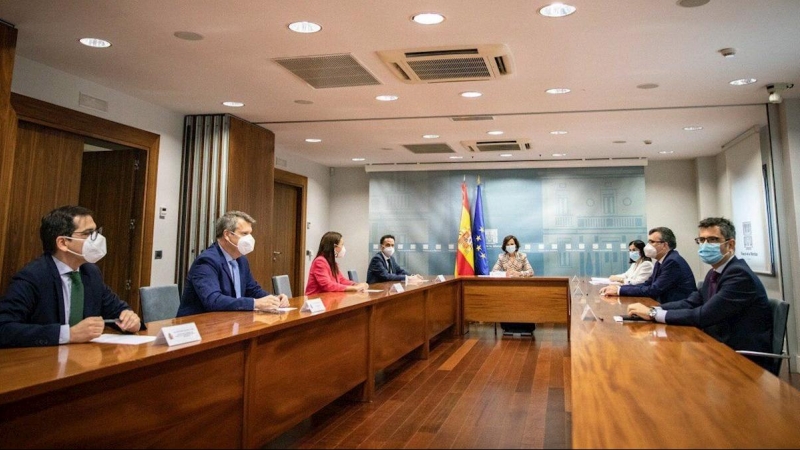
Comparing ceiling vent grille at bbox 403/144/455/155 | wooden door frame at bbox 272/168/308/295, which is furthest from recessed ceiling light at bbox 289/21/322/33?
wooden door frame at bbox 272/168/308/295

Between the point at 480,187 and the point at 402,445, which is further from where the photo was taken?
the point at 480,187

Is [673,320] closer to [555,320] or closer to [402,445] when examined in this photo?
[402,445]

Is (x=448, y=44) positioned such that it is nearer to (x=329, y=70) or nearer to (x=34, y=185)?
(x=329, y=70)

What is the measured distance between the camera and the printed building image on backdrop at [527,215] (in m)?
7.97

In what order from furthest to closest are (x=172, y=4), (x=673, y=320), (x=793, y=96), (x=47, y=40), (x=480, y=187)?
(x=480, y=187) → (x=793, y=96) → (x=47, y=40) → (x=172, y=4) → (x=673, y=320)

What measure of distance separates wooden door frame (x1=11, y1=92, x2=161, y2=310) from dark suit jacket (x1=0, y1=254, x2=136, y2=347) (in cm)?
225

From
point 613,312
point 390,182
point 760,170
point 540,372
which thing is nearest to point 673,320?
point 613,312

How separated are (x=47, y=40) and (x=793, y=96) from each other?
6.13 meters

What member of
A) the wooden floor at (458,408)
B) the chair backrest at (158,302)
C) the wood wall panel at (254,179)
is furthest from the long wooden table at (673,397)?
the wood wall panel at (254,179)

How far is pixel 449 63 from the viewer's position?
397 cm

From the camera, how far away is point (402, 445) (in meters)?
2.72

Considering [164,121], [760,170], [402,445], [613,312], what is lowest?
[402,445]

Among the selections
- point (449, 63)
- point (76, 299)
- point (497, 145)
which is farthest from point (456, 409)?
point (497, 145)

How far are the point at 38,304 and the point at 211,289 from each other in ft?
3.06
